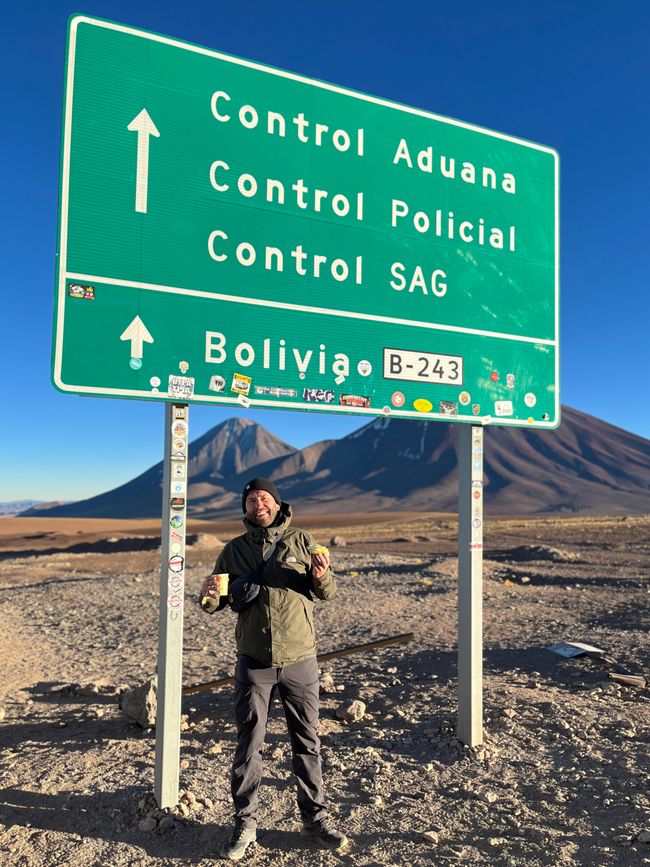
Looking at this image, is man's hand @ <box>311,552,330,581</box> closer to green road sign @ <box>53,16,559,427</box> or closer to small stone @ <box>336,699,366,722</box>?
green road sign @ <box>53,16,559,427</box>

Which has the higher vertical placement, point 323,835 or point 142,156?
point 142,156

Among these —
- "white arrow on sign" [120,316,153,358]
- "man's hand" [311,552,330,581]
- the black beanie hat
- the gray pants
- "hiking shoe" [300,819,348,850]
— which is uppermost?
"white arrow on sign" [120,316,153,358]

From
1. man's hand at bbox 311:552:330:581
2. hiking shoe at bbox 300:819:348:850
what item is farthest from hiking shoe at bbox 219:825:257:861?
man's hand at bbox 311:552:330:581

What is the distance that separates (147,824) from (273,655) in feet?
4.60

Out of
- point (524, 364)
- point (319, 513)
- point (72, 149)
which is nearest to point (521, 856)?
point (524, 364)

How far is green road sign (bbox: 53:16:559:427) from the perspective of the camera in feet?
13.5

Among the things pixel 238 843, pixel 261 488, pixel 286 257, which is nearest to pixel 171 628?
pixel 261 488

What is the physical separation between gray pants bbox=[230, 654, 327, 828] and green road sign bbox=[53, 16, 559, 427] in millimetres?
1807

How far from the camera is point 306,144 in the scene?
492cm

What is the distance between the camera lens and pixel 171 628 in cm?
407

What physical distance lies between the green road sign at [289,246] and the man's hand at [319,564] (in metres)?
1.27

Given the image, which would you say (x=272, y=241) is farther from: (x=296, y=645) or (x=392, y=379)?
(x=296, y=645)

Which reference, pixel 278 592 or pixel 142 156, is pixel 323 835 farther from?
pixel 142 156

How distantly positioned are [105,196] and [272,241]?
3.95 ft
